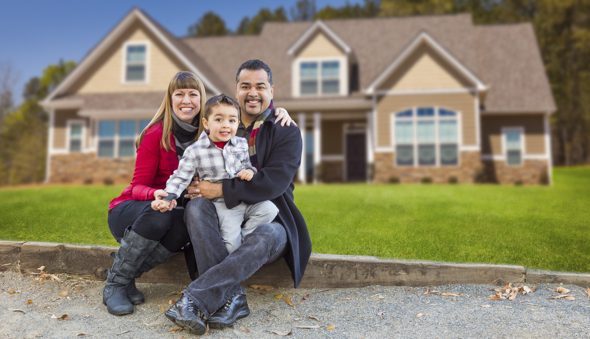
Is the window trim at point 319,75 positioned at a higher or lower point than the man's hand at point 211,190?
higher

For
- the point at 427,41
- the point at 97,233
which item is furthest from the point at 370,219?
the point at 427,41

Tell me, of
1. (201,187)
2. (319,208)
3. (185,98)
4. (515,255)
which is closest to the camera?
(201,187)

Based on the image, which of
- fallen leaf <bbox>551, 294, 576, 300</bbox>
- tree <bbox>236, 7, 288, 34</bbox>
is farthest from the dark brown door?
tree <bbox>236, 7, 288, 34</bbox>

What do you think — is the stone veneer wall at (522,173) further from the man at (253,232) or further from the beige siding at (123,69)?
the man at (253,232)

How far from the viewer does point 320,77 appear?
54.2 ft

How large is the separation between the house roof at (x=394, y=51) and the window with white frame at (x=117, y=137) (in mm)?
3140

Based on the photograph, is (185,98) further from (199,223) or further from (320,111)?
(320,111)

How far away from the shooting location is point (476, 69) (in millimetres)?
17172

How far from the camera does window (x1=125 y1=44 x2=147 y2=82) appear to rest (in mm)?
16500

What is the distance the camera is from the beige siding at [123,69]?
53.7 feet

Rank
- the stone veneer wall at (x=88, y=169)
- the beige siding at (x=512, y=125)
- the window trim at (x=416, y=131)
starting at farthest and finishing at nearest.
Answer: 1. the stone veneer wall at (x=88, y=169)
2. the beige siding at (x=512, y=125)
3. the window trim at (x=416, y=131)

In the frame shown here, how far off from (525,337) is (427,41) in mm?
13284

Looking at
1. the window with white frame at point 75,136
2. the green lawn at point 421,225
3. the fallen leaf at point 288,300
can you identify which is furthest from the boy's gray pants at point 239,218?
the window with white frame at point 75,136

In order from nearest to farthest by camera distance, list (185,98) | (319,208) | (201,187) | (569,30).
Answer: (201,187) < (185,98) < (319,208) < (569,30)
